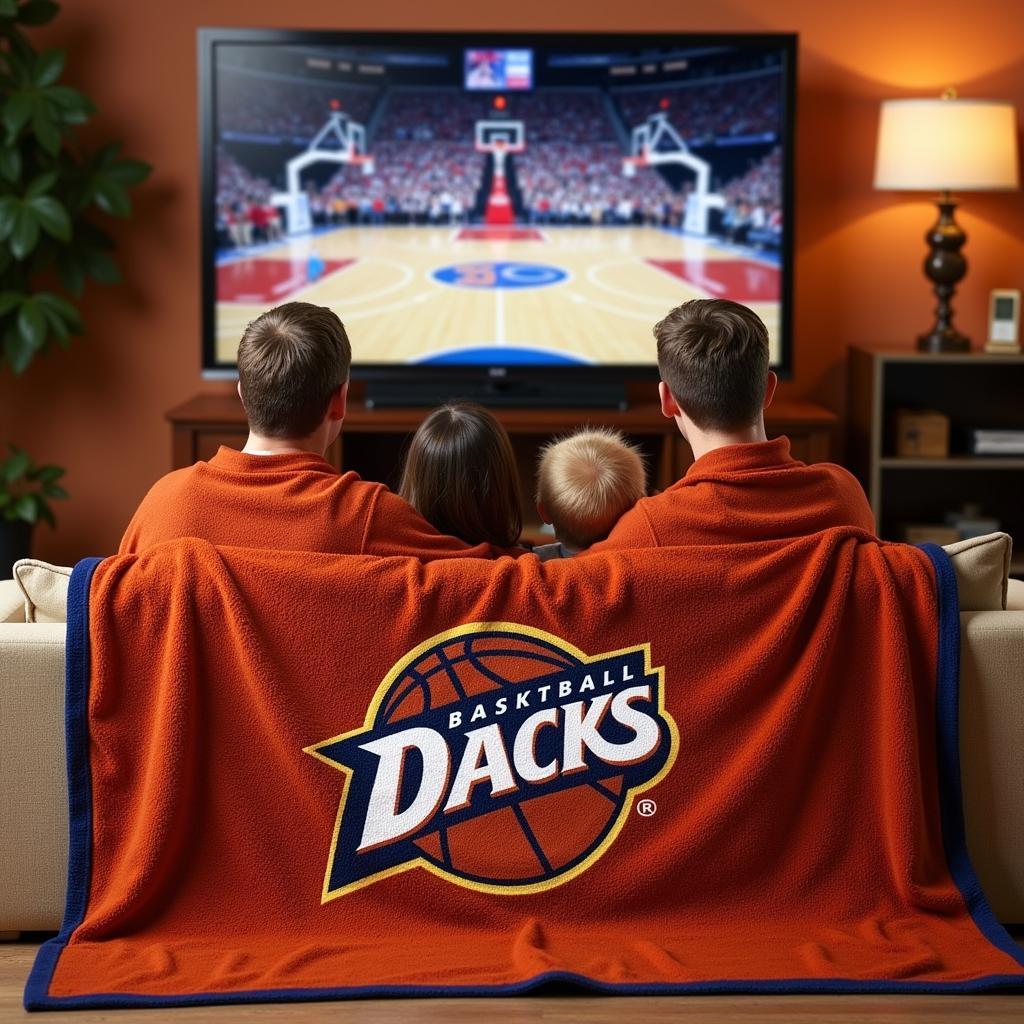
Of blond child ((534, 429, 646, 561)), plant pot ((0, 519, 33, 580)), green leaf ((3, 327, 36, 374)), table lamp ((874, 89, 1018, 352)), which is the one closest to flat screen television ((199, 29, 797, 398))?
table lamp ((874, 89, 1018, 352))

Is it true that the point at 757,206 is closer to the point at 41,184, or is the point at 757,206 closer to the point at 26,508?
the point at 41,184

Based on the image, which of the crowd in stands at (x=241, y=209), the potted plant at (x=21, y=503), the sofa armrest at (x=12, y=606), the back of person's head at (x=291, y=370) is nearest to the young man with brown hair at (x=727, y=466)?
the back of person's head at (x=291, y=370)

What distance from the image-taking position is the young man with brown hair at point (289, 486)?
206cm

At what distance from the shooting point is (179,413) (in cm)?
427

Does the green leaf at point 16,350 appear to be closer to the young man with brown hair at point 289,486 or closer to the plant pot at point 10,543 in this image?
the plant pot at point 10,543

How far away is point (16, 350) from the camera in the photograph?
4.31 meters

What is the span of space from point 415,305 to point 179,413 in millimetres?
806

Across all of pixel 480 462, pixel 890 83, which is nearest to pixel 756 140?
pixel 890 83

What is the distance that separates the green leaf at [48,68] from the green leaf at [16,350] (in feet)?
2.37

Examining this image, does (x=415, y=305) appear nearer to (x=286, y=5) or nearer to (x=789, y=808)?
(x=286, y=5)

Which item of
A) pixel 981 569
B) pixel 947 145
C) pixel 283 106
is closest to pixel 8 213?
pixel 283 106

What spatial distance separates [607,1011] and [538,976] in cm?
10

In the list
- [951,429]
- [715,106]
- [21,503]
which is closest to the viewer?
[21,503]

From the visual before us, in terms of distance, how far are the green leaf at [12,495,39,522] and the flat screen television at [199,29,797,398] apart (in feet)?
2.19
